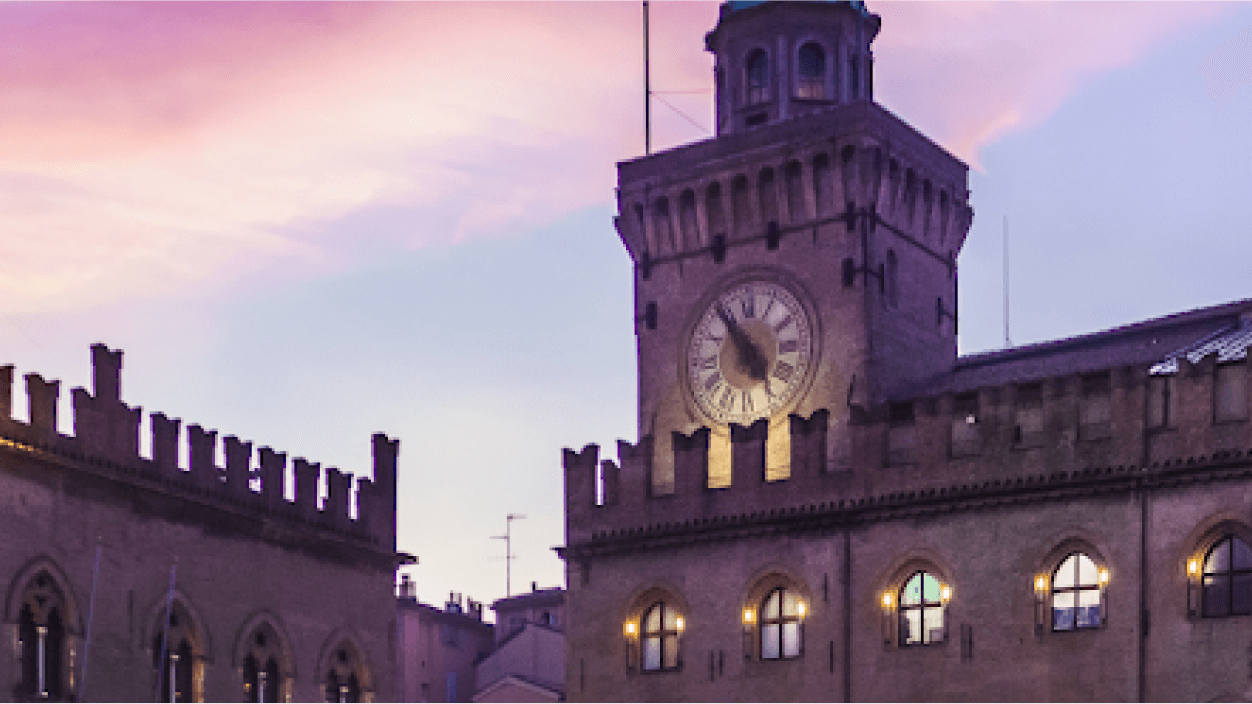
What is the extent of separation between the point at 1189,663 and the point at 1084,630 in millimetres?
2521

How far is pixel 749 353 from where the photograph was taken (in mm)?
56125

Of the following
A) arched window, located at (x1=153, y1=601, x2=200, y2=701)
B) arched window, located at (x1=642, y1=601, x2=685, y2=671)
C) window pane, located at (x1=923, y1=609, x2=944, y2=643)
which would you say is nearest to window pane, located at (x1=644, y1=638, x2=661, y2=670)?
arched window, located at (x1=642, y1=601, x2=685, y2=671)

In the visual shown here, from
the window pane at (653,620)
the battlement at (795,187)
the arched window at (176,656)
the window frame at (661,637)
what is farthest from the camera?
the battlement at (795,187)

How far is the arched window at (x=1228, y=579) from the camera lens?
44.9 m

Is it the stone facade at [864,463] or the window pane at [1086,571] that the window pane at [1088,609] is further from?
the window pane at [1086,571]

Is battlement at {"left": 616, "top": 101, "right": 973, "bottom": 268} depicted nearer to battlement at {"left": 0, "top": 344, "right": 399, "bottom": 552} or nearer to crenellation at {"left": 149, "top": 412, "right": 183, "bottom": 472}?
battlement at {"left": 0, "top": 344, "right": 399, "bottom": 552}

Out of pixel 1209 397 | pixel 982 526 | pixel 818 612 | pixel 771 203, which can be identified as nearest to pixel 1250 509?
pixel 1209 397

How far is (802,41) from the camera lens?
57.6 meters

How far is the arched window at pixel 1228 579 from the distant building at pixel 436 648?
42.5 metres

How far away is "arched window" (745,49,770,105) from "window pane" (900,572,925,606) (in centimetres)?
1412

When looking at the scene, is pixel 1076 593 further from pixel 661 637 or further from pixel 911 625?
pixel 661 637

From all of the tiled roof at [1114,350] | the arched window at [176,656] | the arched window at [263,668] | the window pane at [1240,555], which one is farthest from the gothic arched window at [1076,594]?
the arched window at [176,656]

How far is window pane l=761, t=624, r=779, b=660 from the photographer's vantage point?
52031 millimetres

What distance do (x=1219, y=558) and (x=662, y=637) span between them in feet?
47.1
